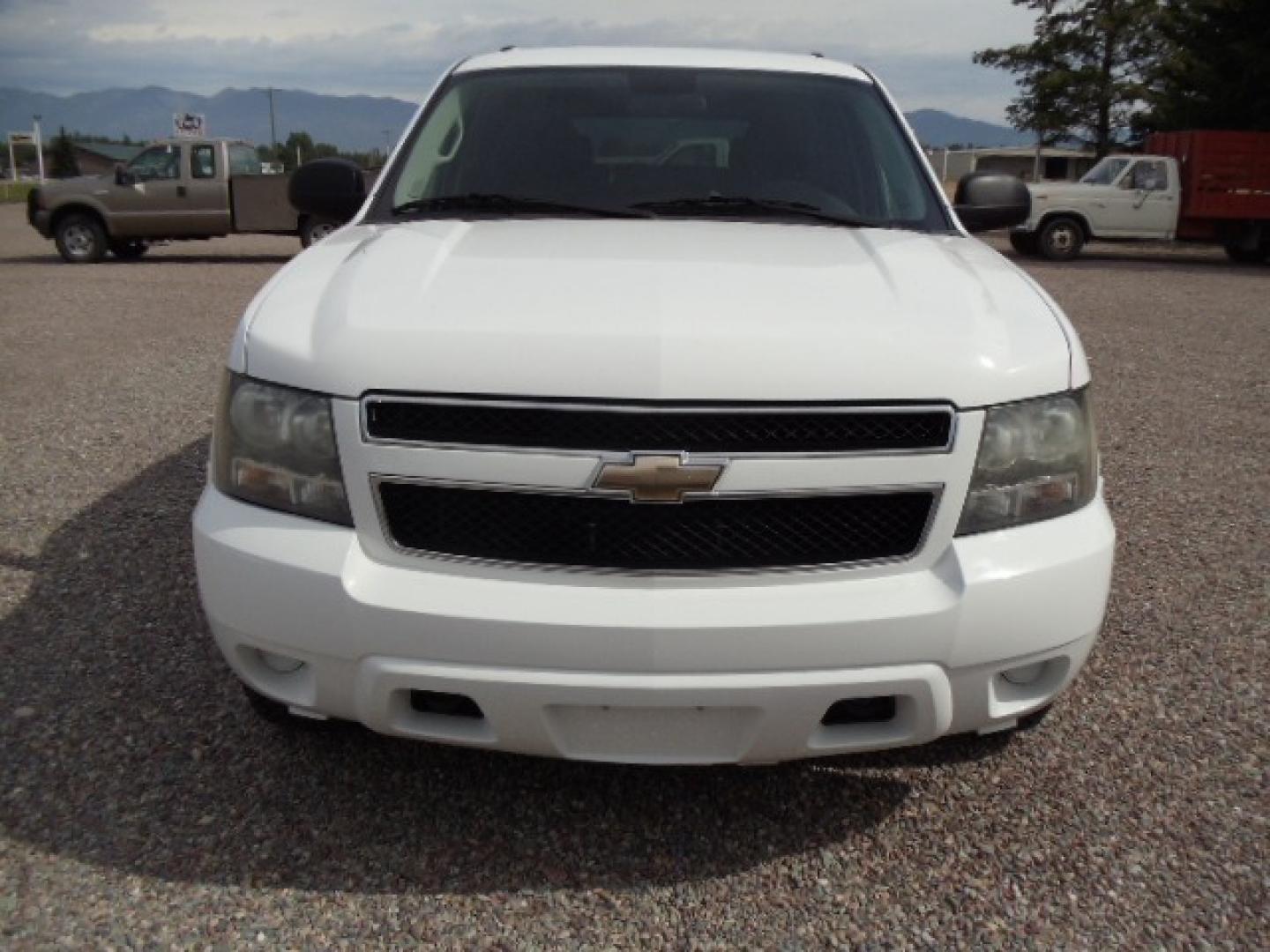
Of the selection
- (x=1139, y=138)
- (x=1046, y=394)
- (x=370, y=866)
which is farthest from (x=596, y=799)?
(x=1139, y=138)

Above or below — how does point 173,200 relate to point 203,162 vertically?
below

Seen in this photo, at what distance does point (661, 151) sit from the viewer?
3408 millimetres

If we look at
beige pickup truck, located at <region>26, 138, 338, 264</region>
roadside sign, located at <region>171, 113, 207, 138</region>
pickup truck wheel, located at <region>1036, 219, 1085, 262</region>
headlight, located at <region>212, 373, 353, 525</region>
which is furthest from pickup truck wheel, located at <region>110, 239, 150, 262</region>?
roadside sign, located at <region>171, 113, 207, 138</region>

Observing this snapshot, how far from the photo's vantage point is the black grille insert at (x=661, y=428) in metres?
2.00

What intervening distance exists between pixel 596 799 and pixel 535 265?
1228mm

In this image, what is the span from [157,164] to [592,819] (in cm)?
1615

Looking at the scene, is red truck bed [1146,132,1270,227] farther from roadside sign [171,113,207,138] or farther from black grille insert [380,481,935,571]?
roadside sign [171,113,207,138]

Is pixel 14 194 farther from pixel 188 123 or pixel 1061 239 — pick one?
pixel 1061 239

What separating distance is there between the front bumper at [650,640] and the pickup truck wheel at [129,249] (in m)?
16.4

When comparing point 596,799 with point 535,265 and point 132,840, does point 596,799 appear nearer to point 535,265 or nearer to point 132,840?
point 132,840

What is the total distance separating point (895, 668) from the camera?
203 centimetres

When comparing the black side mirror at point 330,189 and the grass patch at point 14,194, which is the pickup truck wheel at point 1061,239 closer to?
the black side mirror at point 330,189

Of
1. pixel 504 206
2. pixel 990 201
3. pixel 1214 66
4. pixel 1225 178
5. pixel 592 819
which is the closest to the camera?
pixel 592 819

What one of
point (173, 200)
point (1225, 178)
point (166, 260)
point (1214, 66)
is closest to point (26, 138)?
point (166, 260)
